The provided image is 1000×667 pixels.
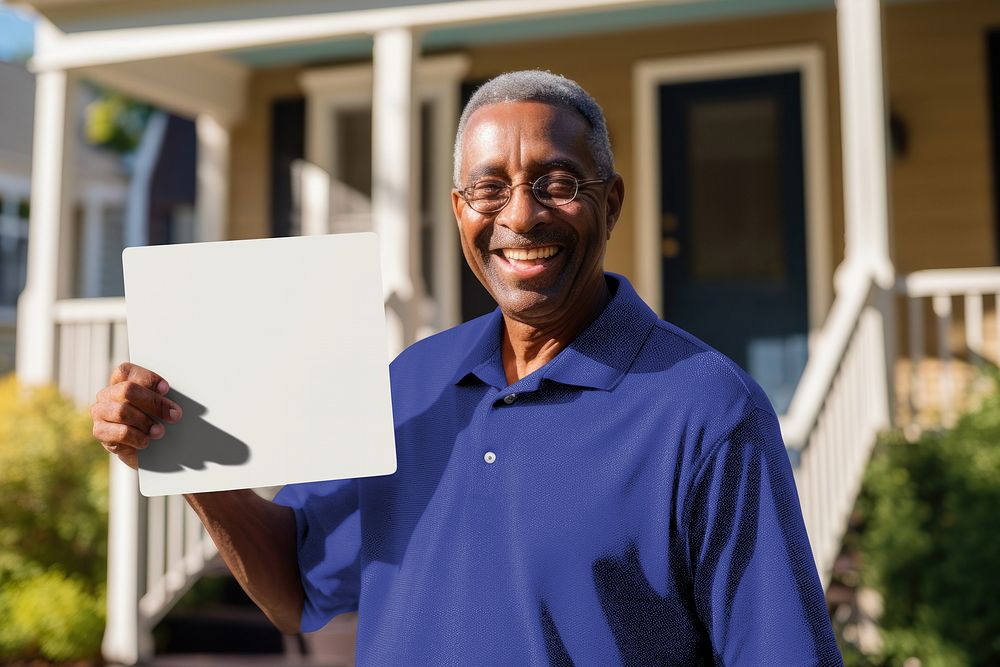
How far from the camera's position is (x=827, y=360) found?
4.36 m

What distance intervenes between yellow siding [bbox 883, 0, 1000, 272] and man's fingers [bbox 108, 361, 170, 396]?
594 cm

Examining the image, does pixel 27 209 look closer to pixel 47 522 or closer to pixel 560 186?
pixel 47 522

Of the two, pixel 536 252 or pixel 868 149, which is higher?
pixel 868 149

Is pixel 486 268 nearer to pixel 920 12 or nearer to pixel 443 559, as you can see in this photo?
pixel 443 559

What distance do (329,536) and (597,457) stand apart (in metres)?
0.55

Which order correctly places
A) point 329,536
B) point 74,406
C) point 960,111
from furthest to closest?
point 960,111
point 74,406
point 329,536

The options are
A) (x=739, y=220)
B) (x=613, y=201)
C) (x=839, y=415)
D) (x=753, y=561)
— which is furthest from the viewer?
(x=739, y=220)

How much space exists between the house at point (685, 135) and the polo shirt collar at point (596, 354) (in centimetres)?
387

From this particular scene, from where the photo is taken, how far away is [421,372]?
1.53 m

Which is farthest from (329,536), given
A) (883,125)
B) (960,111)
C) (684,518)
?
(960,111)

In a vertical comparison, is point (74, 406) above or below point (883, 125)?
below

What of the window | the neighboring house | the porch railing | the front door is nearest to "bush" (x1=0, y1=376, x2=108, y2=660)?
the porch railing

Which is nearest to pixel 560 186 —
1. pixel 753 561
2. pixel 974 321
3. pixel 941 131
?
pixel 753 561

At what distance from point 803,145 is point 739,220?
2.07 feet
